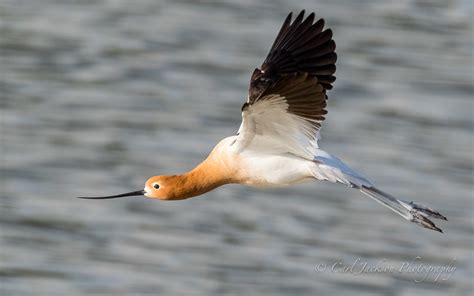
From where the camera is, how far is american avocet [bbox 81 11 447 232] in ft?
30.0

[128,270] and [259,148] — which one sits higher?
[259,148]

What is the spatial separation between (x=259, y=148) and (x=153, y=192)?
0.93 meters

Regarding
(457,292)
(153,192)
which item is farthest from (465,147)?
(153,192)

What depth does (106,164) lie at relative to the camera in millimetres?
17359

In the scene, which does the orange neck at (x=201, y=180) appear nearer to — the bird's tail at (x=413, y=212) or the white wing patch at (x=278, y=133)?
the white wing patch at (x=278, y=133)

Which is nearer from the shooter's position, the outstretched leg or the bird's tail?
the outstretched leg

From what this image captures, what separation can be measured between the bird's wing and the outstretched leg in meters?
0.15

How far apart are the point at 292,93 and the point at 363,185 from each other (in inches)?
30.4

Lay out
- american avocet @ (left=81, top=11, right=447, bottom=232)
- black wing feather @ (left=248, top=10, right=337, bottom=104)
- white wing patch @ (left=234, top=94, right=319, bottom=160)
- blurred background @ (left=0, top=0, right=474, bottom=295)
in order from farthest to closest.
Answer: blurred background @ (left=0, top=0, right=474, bottom=295), black wing feather @ (left=248, top=10, right=337, bottom=104), white wing patch @ (left=234, top=94, right=319, bottom=160), american avocet @ (left=81, top=11, right=447, bottom=232)

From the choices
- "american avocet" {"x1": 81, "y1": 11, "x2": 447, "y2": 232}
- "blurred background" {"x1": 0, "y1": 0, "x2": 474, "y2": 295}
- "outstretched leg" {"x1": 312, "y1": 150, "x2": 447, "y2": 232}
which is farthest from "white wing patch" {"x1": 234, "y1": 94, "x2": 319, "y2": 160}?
"blurred background" {"x1": 0, "y1": 0, "x2": 474, "y2": 295}

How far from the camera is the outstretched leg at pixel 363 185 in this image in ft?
30.1

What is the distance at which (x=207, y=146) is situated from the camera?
17562 millimetres

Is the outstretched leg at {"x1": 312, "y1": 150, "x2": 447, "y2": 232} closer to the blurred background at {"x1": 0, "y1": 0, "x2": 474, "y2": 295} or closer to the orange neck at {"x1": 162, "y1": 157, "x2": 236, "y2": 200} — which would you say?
the orange neck at {"x1": 162, "y1": 157, "x2": 236, "y2": 200}

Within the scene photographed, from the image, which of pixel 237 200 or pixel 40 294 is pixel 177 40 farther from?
pixel 40 294
